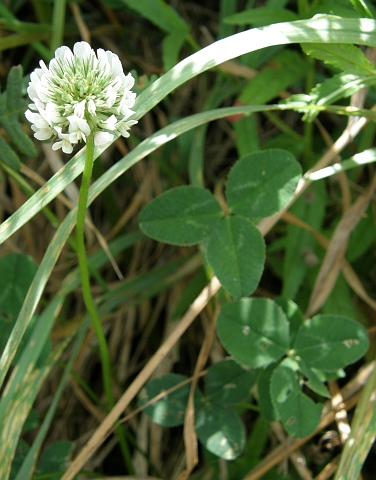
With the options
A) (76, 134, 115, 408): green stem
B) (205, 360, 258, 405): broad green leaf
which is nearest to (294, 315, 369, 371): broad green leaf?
(205, 360, 258, 405): broad green leaf

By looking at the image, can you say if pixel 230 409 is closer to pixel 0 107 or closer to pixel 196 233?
pixel 196 233

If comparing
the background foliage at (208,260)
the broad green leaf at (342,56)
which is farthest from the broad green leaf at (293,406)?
the broad green leaf at (342,56)

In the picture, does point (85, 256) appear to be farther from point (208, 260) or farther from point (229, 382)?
point (229, 382)

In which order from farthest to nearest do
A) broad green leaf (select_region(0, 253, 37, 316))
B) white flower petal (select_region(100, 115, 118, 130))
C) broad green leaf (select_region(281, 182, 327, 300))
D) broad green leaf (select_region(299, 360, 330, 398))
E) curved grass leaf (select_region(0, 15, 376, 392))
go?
broad green leaf (select_region(281, 182, 327, 300)) < broad green leaf (select_region(0, 253, 37, 316)) < broad green leaf (select_region(299, 360, 330, 398)) < curved grass leaf (select_region(0, 15, 376, 392)) < white flower petal (select_region(100, 115, 118, 130))

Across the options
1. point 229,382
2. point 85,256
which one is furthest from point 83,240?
point 229,382

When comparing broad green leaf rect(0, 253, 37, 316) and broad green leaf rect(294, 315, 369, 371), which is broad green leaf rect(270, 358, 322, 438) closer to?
broad green leaf rect(294, 315, 369, 371)

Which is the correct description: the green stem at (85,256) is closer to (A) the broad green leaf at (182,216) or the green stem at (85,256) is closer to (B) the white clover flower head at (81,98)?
(B) the white clover flower head at (81,98)
